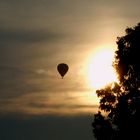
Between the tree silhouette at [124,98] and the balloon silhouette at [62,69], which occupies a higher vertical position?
the balloon silhouette at [62,69]

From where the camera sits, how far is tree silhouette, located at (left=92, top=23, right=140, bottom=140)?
57156mm

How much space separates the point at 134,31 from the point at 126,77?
5142mm

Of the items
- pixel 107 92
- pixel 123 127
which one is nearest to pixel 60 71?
pixel 107 92

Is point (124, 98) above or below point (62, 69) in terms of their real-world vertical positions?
below

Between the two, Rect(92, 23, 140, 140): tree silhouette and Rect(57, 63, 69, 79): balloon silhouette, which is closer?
Rect(92, 23, 140, 140): tree silhouette

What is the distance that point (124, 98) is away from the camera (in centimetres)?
5884

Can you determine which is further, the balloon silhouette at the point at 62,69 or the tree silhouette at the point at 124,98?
the balloon silhouette at the point at 62,69

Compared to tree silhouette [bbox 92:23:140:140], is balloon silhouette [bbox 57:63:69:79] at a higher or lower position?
higher

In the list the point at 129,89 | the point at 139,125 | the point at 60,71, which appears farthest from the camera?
the point at 60,71

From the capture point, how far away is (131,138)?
185 ft

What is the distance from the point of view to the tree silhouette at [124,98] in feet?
188

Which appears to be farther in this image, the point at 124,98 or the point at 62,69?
the point at 62,69

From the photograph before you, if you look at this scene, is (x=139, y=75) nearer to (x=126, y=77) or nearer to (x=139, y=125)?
(x=126, y=77)

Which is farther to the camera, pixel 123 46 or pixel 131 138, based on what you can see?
pixel 123 46
